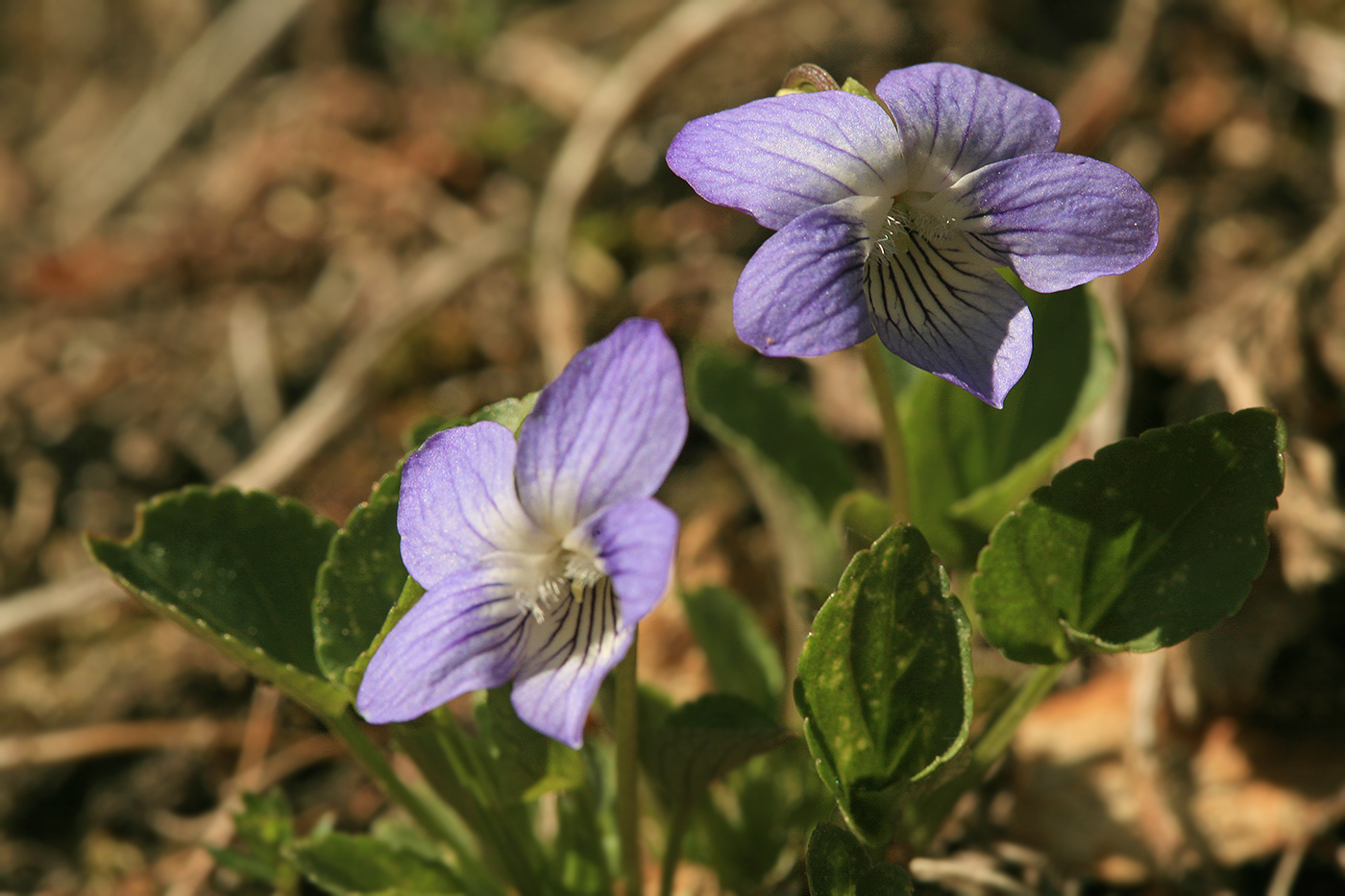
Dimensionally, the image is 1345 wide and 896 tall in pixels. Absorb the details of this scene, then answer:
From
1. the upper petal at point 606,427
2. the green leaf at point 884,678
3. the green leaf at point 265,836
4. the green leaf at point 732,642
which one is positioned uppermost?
the upper petal at point 606,427

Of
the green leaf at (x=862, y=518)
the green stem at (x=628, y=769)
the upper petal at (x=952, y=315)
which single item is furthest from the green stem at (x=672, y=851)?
the upper petal at (x=952, y=315)

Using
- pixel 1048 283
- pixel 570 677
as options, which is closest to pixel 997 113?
pixel 1048 283

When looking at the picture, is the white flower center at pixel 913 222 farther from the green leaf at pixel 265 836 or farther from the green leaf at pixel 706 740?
the green leaf at pixel 265 836

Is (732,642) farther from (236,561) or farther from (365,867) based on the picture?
(236,561)

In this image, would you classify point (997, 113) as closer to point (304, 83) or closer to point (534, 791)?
point (534, 791)

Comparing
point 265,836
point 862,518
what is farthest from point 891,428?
point 265,836

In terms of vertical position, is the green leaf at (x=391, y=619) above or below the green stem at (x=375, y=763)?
above

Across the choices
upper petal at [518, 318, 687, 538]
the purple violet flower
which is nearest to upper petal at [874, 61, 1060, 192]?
the purple violet flower
